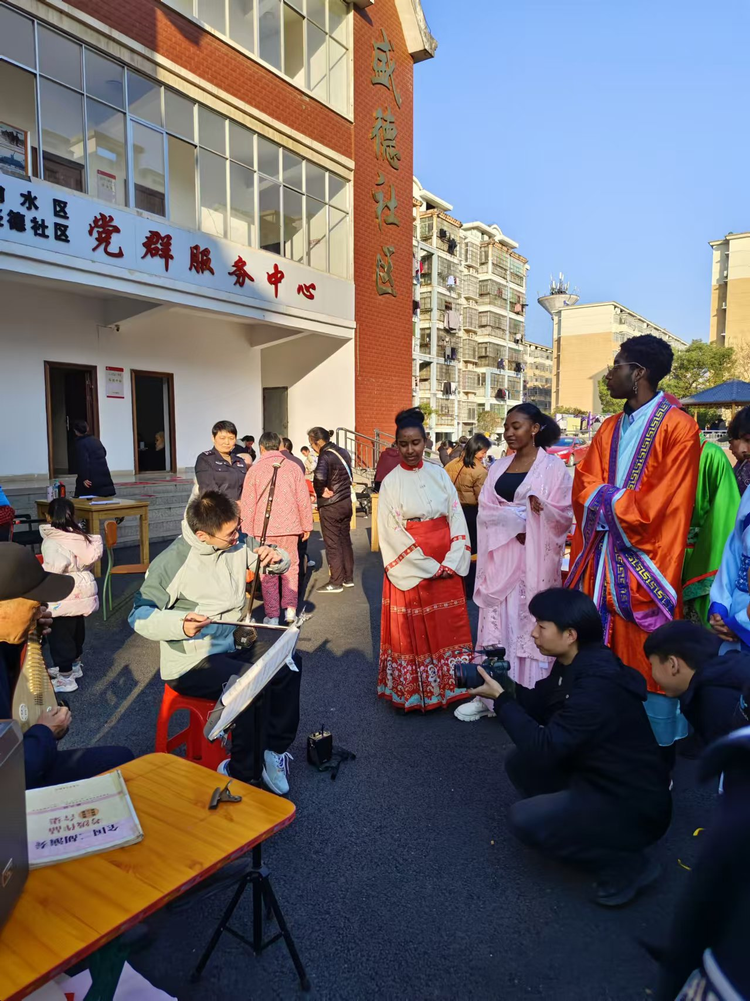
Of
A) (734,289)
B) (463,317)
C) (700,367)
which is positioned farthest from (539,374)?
(700,367)

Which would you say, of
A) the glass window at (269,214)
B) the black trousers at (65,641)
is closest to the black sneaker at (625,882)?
the black trousers at (65,641)

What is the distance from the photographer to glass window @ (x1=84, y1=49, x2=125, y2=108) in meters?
9.19

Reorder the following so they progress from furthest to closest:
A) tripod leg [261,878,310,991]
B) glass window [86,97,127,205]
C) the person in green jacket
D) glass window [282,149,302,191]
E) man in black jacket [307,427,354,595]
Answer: glass window [282,149,302,191]
glass window [86,97,127,205]
man in black jacket [307,427,354,595]
the person in green jacket
tripod leg [261,878,310,991]

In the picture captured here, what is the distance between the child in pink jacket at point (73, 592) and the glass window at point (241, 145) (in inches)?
373

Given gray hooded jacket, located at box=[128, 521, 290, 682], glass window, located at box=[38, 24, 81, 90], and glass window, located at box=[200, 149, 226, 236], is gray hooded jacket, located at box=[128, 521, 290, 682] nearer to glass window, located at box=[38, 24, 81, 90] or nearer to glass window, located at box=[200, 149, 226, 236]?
glass window, located at box=[38, 24, 81, 90]

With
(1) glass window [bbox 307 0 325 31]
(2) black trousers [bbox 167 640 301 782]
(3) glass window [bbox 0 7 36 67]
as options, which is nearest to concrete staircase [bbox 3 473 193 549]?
(3) glass window [bbox 0 7 36 67]

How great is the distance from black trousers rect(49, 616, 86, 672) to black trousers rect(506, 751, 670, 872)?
3329mm

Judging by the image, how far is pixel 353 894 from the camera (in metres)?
2.42

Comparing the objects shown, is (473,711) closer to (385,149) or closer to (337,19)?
(385,149)

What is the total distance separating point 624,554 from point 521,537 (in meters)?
0.72

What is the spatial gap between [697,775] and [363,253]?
1501 cm

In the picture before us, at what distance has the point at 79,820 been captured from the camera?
170 cm

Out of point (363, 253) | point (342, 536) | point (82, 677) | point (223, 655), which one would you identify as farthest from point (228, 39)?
point (223, 655)

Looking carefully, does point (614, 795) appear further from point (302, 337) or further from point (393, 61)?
point (393, 61)
